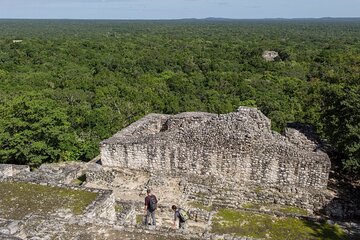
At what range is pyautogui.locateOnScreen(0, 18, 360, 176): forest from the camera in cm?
1574

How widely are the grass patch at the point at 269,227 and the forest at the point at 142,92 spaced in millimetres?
3158

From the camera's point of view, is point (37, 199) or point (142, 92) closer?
point (37, 199)

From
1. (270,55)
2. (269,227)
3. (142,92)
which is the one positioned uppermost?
(270,55)

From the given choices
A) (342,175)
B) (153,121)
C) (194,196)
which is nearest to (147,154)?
(194,196)

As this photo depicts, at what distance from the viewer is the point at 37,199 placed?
9.63 metres

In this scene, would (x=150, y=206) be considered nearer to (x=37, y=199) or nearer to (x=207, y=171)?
(x=37, y=199)

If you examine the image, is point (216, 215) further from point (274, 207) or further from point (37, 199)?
point (37, 199)

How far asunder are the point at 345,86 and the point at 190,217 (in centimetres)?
875

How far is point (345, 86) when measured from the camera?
585 inches

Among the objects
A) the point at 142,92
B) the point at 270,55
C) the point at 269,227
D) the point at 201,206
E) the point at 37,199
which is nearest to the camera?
the point at 37,199

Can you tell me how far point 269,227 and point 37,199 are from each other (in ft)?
21.5

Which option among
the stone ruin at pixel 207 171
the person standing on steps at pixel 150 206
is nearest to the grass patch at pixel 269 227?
the stone ruin at pixel 207 171

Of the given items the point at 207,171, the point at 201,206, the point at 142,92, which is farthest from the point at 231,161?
the point at 142,92

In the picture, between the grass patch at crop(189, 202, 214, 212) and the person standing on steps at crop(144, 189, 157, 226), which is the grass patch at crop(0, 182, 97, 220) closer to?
the person standing on steps at crop(144, 189, 157, 226)
